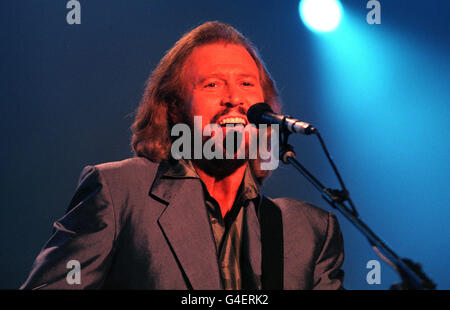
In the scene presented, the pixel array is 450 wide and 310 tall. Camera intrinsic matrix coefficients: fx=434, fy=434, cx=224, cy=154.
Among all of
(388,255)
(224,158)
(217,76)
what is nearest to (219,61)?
(217,76)

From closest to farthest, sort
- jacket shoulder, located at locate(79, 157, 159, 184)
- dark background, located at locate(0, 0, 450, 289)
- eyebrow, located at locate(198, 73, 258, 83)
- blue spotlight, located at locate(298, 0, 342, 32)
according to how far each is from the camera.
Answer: jacket shoulder, located at locate(79, 157, 159, 184) < eyebrow, located at locate(198, 73, 258, 83) < dark background, located at locate(0, 0, 450, 289) < blue spotlight, located at locate(298, 0, 342, 32)

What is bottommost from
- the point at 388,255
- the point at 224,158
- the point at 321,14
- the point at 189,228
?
the point at 189,228

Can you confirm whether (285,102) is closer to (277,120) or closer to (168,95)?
(168,95)

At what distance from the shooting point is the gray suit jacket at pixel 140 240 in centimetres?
174

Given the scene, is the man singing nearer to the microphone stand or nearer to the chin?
the chin

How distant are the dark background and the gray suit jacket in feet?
4.45

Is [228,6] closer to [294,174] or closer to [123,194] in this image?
[294,174]

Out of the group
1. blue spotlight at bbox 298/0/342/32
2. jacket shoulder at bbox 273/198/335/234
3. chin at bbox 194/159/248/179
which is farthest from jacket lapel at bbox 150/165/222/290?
blue spotlight at bbox 298/0/342/32

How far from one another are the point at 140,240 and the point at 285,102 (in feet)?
7.51

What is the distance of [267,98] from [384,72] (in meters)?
1.68

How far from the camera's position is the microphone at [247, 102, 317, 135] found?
1488 mm

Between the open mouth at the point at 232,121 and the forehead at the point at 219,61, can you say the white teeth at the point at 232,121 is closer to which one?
the open mouth at the point at 232,121

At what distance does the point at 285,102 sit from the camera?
3785 mm

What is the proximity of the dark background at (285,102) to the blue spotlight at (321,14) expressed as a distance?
0.21 ft
